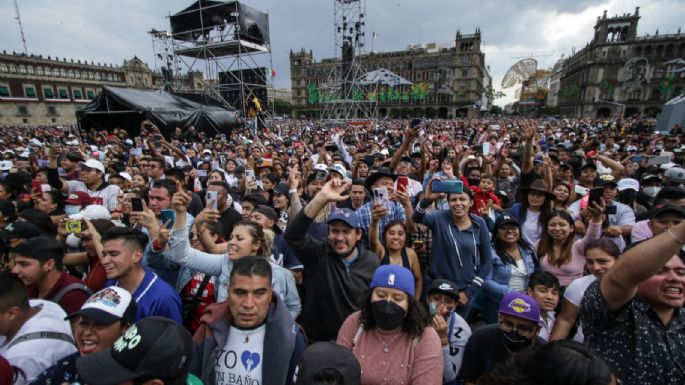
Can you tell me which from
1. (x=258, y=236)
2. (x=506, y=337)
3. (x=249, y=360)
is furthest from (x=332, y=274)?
(x=506, y=337)

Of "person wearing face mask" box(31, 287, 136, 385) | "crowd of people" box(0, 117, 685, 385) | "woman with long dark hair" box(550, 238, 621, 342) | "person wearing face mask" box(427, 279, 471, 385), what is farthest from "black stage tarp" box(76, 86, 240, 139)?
"woman with long dark hair" box(550, 238, 621, 342)

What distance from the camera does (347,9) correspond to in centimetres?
2664

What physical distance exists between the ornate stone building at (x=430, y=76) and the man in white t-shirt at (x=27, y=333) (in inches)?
2808

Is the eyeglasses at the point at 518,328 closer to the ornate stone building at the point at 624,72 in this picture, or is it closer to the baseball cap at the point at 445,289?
the baseball cap at the point at 445,289

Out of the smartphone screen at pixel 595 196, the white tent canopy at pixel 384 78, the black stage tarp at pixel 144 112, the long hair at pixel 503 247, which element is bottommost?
the long hair at pixel 503 247

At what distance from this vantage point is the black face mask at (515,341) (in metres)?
2.15

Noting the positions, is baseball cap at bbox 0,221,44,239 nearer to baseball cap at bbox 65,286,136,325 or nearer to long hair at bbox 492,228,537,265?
baseball cap at bbox 65,286,136,325

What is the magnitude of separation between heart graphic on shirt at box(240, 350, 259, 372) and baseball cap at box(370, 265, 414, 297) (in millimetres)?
876

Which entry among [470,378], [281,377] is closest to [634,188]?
[470,378]

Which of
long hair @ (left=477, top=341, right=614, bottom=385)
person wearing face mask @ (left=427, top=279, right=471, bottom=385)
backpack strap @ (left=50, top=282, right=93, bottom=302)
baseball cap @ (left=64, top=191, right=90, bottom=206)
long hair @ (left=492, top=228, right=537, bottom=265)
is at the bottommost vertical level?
person wearing face mask @ (left=427, top=279, right=471, bottom=385)

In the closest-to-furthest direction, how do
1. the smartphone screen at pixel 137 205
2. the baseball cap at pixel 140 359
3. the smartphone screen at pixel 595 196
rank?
the baseball cap at pixel 140 359 < the smartphone screen at pixel 137 205 < the smartphone screen at pixel 595 196

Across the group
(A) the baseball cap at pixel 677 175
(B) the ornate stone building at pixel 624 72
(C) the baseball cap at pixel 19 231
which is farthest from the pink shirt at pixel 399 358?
(B) the ornate stone building at pixel 624 72

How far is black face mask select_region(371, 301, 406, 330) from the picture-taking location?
2.03m

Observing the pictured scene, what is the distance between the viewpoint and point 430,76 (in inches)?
3000
